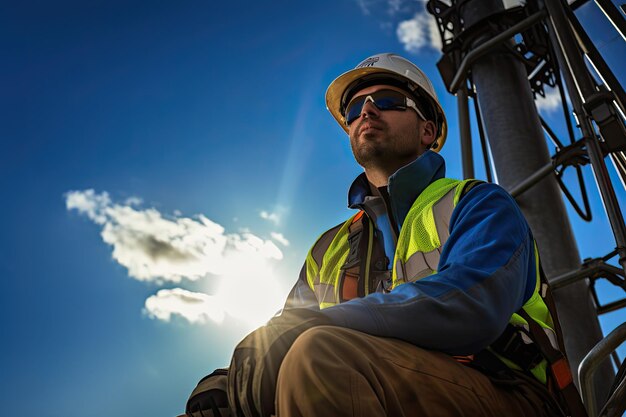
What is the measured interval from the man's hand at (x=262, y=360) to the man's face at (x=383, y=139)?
1804mm

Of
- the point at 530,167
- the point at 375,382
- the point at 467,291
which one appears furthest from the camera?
the point at 530,167

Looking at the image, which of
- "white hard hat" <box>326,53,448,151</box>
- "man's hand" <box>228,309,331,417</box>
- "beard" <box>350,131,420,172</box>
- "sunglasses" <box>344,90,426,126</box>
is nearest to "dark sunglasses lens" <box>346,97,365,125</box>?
"sunglasses" <box>344,90,426,126</box>

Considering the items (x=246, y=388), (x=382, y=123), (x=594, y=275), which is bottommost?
(x=246, y=388)

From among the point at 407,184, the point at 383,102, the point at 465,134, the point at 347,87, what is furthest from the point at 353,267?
the point at 465,134

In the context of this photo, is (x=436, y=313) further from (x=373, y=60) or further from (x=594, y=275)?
(x=594, y=275)

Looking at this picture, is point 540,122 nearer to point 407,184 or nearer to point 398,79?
point 398,79

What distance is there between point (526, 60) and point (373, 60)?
410 centimetres

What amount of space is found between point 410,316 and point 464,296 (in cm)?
19

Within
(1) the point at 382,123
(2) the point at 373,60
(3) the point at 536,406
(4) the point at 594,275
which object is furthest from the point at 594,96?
(3) the point at 536,406

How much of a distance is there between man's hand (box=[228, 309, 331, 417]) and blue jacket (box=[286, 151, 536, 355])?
0.26 feet

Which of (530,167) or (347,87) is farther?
(530,167)

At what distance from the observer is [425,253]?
2211 millimetres

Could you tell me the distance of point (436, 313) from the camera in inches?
59.4

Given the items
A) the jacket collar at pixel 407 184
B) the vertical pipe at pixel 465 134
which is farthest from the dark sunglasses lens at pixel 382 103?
the vertical pipe at pixel 465 134
